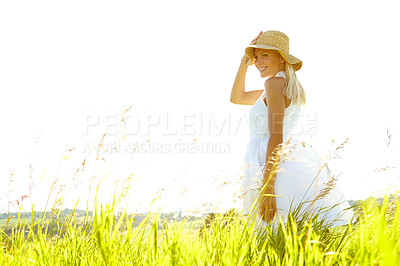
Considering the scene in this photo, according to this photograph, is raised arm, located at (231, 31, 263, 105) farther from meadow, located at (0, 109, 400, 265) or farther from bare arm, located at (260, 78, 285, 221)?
meadow, located at (0, 109, 400, 265)

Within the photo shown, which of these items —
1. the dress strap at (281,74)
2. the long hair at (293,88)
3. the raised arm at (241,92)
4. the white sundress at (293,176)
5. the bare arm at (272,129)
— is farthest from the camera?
the raised arm at (241,92)

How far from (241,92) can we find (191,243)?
99.9 inches

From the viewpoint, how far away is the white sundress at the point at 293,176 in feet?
9.62

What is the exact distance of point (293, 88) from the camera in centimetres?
337

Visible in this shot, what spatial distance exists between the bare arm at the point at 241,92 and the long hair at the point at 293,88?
2.92 feet

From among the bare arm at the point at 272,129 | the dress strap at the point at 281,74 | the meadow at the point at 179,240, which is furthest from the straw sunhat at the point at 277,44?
the meadow at the point at 179,240

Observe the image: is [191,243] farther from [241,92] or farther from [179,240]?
[241,92]

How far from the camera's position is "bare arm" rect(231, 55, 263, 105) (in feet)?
14.6

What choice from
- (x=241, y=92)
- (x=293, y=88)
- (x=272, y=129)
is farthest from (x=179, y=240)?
(x=241, y=92)

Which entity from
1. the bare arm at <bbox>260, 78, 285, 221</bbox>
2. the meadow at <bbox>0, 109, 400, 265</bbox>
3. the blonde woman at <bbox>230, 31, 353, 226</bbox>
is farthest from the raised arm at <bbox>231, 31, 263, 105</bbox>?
the meadow at <bbox>0, 109, 400, 265</bbox>

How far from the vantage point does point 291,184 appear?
3.10m

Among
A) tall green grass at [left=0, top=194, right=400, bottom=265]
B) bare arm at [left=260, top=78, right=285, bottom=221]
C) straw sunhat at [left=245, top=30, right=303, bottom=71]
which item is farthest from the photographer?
straw sunhat at [left=245, top=30, right=303, bottom=71]

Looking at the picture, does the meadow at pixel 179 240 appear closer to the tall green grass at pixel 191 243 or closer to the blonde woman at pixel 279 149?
the tall green grass at pixel 191 243

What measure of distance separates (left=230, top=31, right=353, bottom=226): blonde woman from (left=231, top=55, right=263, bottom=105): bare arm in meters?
0.36
